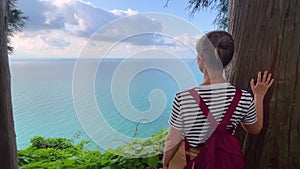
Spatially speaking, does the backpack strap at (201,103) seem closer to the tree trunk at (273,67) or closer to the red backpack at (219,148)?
the red backpack at (219,148)

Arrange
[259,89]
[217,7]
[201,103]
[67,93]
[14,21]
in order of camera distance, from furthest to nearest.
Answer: [217,7] < [14,21] < [67,93] < [259,89] < [201,103]

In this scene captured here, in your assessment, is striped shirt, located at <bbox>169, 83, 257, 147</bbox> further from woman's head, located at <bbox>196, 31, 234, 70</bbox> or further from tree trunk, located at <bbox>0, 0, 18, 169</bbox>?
tree trunk, located at <bbox>0, 0, 18, 169</bbox>

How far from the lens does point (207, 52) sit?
1225 millimetres

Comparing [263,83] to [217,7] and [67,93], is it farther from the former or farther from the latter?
[217,7]

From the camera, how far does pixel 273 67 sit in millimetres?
1641

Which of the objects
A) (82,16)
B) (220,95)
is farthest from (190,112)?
(82,16)

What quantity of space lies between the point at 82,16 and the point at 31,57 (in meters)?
0.91

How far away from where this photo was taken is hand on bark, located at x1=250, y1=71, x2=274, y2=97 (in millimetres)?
1615

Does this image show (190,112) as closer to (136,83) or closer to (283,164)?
(136,83)

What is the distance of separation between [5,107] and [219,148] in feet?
4.32

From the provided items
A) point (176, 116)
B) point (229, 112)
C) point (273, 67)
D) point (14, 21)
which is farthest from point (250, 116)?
point (14, 21)

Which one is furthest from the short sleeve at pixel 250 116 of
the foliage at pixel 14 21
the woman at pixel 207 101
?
the foliage at pixel 14 21

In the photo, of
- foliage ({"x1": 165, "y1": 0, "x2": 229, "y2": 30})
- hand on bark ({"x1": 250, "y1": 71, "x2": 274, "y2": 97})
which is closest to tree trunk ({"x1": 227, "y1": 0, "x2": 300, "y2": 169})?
hand on bark ({"x1": 250, "y1": 71, "x2": 274, "y2": 97})

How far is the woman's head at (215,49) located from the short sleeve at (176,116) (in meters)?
0.21
